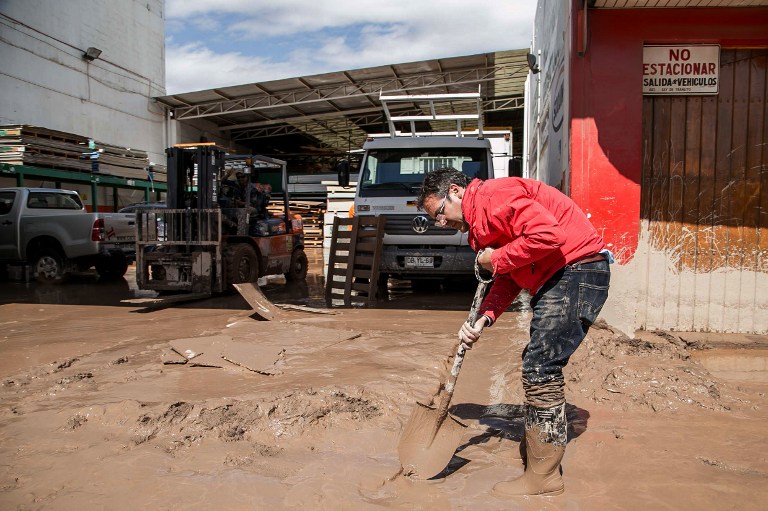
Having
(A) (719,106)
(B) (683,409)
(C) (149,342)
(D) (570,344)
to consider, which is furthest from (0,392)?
(A) (719,106)

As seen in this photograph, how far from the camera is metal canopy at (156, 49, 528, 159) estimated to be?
19078mm

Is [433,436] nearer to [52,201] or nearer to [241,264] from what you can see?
[241,264]

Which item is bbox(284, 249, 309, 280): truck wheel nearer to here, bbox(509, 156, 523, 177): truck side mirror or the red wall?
bbox(509, 156, 523, 177): truck side mirror

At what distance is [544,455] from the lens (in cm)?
315

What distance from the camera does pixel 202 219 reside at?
33.0ft

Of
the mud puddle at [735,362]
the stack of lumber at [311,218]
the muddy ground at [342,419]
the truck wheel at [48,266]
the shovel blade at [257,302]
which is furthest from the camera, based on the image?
the stack of lumber at [311,218]

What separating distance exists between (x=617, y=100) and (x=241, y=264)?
263 inches

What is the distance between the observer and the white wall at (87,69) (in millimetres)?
17016

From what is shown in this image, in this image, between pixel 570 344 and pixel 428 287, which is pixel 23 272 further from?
pixel 570 344

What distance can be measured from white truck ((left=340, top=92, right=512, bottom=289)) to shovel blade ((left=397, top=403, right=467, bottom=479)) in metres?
5.73

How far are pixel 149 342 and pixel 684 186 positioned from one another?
19.7 feet

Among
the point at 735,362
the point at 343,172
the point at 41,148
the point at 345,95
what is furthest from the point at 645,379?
the point at 345,95

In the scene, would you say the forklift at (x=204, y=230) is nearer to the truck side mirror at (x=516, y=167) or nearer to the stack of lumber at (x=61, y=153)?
the truck side mirror at (x=516, y=167)

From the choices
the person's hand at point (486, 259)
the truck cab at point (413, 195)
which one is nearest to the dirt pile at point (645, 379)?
the person's hand at point (486, 259)
